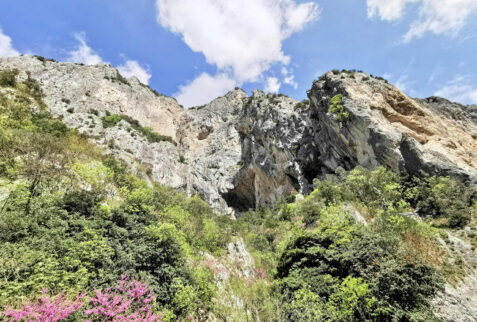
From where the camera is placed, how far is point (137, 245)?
8859 mm

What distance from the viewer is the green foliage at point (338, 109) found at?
22.7 meters

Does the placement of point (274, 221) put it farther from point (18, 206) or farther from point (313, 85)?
point (18, 206)

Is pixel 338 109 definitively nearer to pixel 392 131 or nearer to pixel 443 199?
pixel 392 131

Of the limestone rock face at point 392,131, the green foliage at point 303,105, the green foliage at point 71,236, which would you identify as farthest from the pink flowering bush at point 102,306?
the green foliage at point 303,105

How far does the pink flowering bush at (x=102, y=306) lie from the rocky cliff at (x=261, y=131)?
56.4 feet

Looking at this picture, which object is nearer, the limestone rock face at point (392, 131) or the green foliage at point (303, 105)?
the limestone rock face at point (392, 131)

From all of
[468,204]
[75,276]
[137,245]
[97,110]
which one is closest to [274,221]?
[468,204]

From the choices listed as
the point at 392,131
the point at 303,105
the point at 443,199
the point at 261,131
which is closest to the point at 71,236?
the point at 443,199

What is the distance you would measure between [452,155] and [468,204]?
626cm

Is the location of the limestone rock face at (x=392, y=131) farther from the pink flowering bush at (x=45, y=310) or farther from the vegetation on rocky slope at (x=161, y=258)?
the pink flowering bush at (x=45, y=310)

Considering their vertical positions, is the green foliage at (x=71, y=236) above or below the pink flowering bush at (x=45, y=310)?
above

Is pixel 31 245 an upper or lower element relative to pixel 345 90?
lower

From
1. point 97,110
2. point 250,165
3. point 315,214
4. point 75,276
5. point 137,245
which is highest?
point 97,110

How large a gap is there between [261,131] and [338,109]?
14310 mm
